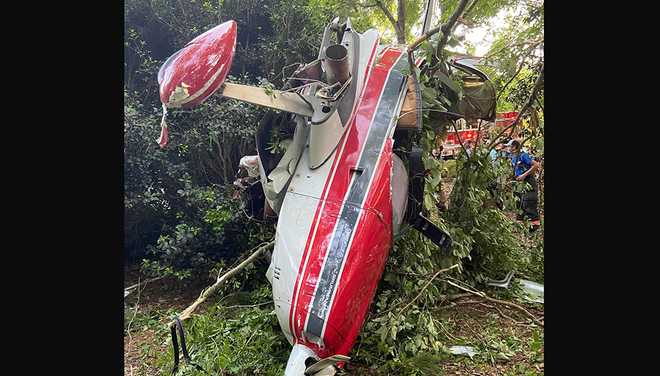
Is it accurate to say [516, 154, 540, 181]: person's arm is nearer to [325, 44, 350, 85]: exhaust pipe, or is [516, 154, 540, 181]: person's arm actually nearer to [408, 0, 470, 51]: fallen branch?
[408, 0, 470, 51]: fallen branch

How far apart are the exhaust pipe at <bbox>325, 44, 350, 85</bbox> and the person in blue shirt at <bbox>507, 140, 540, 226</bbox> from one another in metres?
3.90

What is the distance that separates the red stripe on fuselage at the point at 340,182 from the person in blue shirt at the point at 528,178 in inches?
134

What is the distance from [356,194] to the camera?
313 centimetres

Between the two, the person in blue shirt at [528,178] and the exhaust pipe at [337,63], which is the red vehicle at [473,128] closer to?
the person in blue shirt at [528,178]

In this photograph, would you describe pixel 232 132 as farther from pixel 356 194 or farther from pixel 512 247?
pixel 512 247

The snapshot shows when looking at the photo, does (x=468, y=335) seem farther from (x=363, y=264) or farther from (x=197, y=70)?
(x=197, y=70)

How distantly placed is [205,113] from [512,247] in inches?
179

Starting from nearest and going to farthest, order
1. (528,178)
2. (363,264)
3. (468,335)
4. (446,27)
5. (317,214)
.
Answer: (363,264) → (317,214) → (446,27) → (468,335) → (528,178)

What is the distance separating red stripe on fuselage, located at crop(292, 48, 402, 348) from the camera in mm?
2826

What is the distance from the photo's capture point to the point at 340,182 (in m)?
3.20

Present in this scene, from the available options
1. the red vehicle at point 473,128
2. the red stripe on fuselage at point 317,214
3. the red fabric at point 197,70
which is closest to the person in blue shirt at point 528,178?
the red vehicle at point 473,128

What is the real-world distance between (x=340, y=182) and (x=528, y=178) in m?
4.46

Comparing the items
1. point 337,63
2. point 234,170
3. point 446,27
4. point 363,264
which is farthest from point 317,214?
point 234,170

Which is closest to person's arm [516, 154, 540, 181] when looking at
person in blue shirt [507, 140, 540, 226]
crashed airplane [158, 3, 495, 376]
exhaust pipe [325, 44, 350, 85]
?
person in blue shirt [507, 140, 540, 226]
